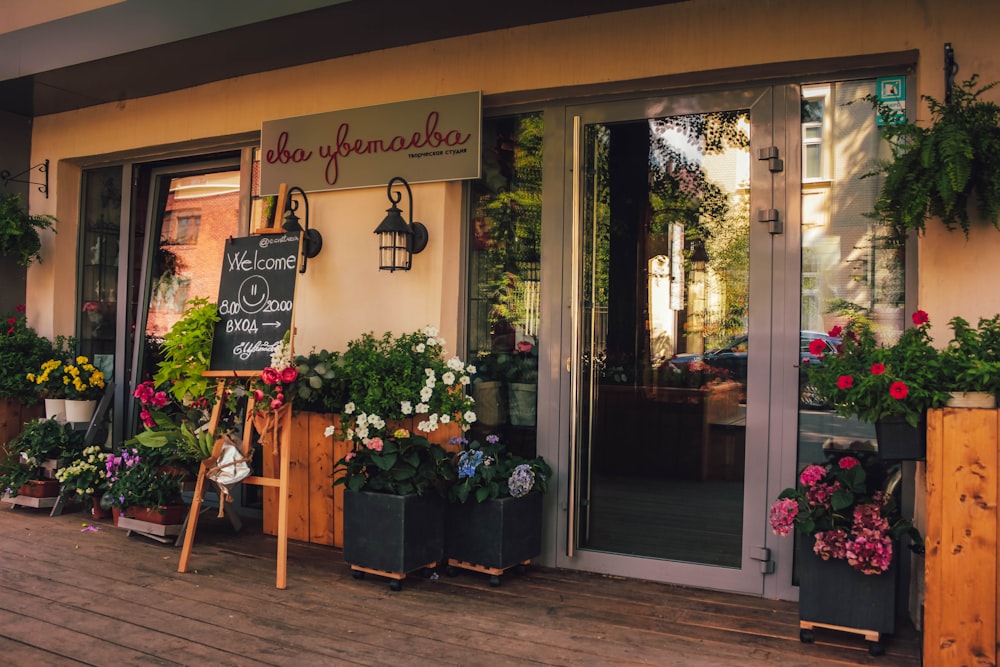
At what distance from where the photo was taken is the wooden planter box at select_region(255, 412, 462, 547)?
4.81 m

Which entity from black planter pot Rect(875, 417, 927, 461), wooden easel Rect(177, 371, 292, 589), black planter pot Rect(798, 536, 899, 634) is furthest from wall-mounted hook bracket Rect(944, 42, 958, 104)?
wooden easel Rect(177, 371, 292, 589)

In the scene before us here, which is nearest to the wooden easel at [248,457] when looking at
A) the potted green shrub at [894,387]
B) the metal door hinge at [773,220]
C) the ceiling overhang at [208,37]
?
the ceiling overhang at [208,37]

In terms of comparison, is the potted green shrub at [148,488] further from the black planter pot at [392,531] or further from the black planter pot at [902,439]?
the black planter pot at [902,439]

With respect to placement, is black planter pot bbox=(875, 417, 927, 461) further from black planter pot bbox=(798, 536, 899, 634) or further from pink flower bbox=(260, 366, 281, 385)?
pink flower bbox=(260, 366, 281, 385)

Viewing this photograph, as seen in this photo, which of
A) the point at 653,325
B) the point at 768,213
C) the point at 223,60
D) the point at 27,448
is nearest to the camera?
the point at 768,213

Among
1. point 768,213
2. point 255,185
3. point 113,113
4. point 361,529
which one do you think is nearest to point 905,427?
point 768,213

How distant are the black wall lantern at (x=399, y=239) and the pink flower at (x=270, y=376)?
99 centimetres

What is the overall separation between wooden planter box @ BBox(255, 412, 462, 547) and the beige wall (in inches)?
20.5

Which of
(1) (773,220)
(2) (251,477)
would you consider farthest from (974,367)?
(2) (251,477)

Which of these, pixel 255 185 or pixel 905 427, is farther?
pixel 255 185

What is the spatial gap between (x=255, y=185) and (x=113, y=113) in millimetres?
1457

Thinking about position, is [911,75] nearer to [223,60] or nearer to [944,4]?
[944,4]

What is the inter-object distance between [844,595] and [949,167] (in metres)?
1.70

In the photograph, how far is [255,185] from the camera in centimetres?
561
